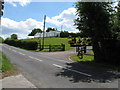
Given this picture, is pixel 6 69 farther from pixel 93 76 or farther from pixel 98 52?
pixel 98 52

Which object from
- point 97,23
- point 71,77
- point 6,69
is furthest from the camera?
point 97,23

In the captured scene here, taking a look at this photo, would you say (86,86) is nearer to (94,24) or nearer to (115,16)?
(94,24)

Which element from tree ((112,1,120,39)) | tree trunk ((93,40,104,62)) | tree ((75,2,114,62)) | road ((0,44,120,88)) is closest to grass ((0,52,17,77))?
road ((0,44,120,88))

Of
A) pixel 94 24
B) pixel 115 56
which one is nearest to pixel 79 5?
pixel 94 24

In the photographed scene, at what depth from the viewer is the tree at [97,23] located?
14.9 metres

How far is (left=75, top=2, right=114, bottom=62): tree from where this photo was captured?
14.9 meters

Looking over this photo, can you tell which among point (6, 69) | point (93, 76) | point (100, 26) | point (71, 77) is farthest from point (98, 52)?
point (6, 69)

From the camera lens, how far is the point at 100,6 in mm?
15133

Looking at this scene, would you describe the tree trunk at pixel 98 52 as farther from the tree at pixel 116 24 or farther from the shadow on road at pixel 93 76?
the shadow on road at pixel 93 76

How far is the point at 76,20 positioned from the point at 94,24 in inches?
93.6

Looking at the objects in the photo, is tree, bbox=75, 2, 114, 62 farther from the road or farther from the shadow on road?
the shadow on road

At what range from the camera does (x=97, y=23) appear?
48.9 feet

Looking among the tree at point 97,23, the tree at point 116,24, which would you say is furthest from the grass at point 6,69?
the tree at point 116,24

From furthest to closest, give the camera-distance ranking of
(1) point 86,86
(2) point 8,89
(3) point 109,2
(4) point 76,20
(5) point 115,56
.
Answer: (4) point 76,20 → (3) point 109,2 → (5) point 115,56 → (1) point 86,86 → (2) point 8,89
